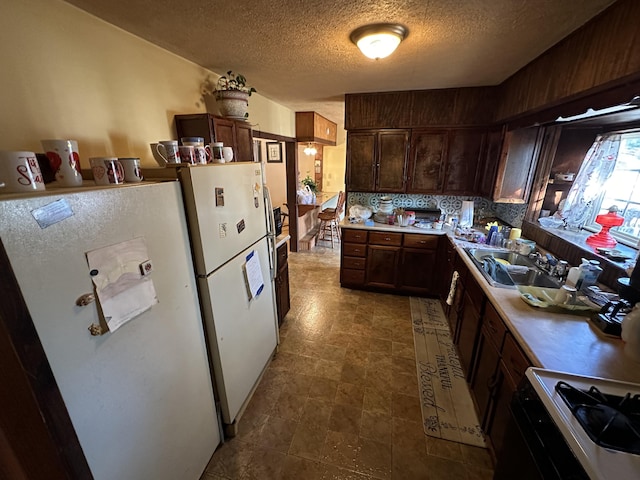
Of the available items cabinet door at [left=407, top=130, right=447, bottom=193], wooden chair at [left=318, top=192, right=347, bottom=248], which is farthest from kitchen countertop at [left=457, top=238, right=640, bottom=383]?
wooden chair at [left=318, top=192, right=347, bottom=248]

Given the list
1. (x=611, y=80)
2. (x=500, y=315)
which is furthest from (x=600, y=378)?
(x=611, y=80)

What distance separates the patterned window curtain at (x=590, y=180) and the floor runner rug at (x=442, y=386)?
152 cm

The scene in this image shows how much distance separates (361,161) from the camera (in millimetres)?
3377

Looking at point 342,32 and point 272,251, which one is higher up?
point 342,32

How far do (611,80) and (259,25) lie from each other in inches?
73.3

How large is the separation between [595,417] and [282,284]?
2306 millimetres

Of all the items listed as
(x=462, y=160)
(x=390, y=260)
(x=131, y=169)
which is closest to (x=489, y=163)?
(x=462, y=160)

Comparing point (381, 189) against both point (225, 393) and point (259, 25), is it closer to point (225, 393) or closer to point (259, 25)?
point (259, 25)

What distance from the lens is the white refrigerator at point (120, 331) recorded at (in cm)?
74

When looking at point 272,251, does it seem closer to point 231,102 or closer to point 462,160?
point 231,102

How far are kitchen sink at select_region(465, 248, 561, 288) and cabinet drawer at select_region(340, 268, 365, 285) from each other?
4.55 feet

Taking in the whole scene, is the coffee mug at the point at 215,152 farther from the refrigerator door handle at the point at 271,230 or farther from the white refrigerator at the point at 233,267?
the refrigerator door handle at the point at 271,230

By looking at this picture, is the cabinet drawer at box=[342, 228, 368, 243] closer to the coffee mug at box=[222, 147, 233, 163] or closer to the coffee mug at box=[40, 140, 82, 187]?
the coffee mug at box=[222, 147, 233, 163]

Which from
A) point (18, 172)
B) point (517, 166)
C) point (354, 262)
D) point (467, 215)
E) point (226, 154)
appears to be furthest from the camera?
point (354, 262)
